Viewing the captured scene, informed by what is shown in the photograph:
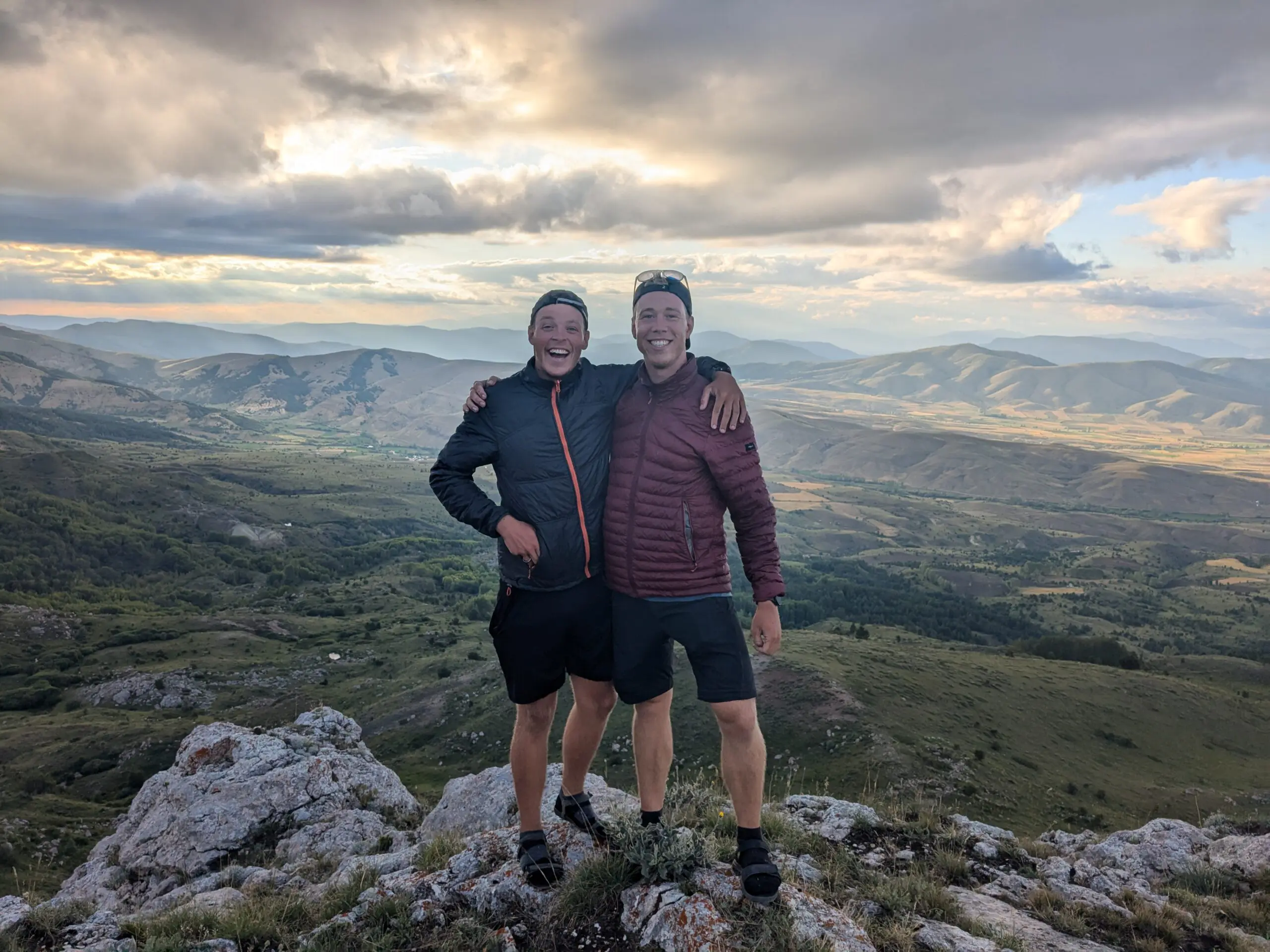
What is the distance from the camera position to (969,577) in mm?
162500

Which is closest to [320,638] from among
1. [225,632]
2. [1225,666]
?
[225,632]

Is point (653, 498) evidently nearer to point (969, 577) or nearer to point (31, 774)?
point (31, 774)

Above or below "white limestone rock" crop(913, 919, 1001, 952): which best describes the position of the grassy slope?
below

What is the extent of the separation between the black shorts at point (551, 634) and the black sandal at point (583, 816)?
1.53 metres

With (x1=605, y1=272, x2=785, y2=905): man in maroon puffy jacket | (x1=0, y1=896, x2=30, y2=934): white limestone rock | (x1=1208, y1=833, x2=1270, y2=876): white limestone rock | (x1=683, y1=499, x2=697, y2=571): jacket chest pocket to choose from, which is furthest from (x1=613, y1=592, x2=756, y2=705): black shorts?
(x1=1208, y1=833, x2=1270, y2=876): white limestone rock

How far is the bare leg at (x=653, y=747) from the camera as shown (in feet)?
20.8

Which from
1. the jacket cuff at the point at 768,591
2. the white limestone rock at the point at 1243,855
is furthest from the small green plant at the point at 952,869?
the white limestone rock at the point at 1243,855

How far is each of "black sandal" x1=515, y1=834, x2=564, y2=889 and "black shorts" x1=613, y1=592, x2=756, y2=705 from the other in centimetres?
184

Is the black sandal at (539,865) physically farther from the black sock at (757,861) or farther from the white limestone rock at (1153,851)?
the white limestone rock at (1153,851)

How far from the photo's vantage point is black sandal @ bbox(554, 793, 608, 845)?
6832 millimetres

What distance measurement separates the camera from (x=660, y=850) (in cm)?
613

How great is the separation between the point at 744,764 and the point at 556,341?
4.28 m

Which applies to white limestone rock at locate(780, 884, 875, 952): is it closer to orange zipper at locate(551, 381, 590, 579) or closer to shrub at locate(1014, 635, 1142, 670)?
orange zipper at locate(551, 381, 590, 579)

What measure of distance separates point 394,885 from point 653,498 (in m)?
4.95
